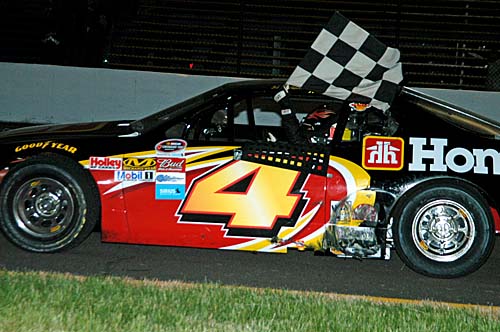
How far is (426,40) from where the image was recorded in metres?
14.3

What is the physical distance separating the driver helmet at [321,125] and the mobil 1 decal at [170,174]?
0.97m

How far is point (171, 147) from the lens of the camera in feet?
20.4

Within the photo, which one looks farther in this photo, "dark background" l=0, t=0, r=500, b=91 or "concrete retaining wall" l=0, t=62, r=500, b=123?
"dark background" l=0, t=0, r=500, b=91

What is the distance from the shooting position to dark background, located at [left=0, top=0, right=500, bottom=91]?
14.2m

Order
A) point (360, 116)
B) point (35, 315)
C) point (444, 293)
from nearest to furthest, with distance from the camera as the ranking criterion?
1. point (35, 315)
2. point (444, 293)
3. point (360, 116)

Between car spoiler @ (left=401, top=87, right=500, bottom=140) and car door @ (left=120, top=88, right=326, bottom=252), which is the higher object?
car spoiler @ (left=401, top=87, right=500, bottom=140)

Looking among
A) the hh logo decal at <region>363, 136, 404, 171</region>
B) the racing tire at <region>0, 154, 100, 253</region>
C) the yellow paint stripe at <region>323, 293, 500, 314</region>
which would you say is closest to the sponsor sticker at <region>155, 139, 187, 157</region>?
the racing tire at <region>0, 154, 100, 253</region>

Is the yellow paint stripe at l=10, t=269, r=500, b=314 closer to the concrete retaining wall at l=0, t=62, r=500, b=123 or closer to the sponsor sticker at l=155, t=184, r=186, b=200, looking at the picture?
the sponsor sticker at l=155, t=184, r=186, b=200

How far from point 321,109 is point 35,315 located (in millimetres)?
2937

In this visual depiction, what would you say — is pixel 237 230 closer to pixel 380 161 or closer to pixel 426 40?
pixel 380 161

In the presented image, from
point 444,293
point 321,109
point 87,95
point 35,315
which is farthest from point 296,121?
point 87,95

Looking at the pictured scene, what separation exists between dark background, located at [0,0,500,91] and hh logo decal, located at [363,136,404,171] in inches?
309

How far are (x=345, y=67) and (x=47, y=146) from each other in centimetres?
239

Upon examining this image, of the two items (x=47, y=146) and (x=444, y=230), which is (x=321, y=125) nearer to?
(x=444, y=230)
